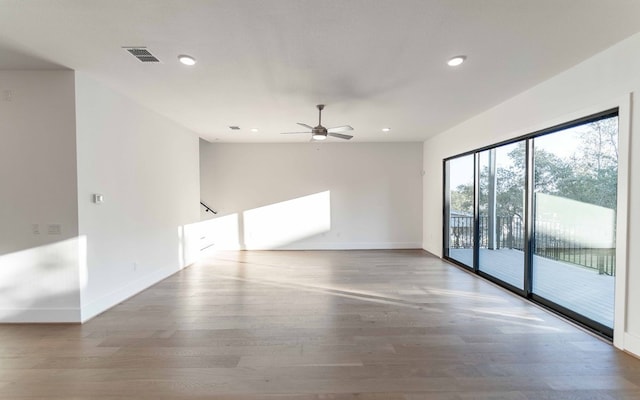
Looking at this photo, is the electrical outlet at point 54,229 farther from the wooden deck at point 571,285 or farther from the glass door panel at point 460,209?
the glass door panel at point 460,209

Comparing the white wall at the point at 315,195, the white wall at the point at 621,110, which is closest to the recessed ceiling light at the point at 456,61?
the white wall at the point at 621,110

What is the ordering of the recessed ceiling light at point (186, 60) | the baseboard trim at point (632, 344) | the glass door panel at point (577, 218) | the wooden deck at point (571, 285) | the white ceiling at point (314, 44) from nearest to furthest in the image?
the white ceiling at point (314, 44)
the baseboard trim at point (632, 344)
the recessed ceiling light at point (186, 60)
the glass door panel at point (577, 218)
the wooden deck at point (571, 285)

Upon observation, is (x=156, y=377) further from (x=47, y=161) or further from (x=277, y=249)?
(x=277, y=249)

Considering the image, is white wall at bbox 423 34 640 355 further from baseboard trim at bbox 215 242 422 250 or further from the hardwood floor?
baseboard trim at bbox 215 242 422 250

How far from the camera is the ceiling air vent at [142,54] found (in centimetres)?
254

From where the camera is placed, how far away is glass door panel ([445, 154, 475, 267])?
5273 mm

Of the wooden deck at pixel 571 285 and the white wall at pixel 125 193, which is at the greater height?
the white wall at pixel 125 193

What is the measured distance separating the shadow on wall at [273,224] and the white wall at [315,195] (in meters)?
0.03

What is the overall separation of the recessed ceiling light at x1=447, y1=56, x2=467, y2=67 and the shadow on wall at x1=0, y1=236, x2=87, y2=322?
4.52 meters

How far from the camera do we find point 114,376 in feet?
7.08

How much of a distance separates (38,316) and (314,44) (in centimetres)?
421

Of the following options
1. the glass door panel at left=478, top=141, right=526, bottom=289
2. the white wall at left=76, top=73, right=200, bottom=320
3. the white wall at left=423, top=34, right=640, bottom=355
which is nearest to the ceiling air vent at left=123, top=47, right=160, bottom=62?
the white wall at left=76, top=73, right=200, bottom=320

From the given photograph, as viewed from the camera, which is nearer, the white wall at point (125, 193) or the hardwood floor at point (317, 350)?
the hardwood floor at point (317, 350)

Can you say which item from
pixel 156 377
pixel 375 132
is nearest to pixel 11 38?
pixel 156 377
